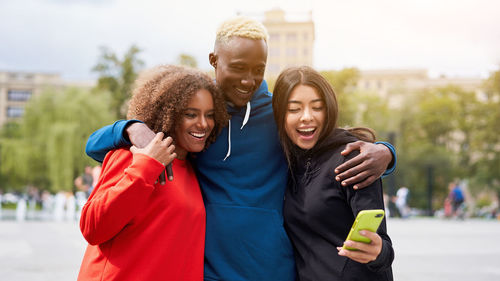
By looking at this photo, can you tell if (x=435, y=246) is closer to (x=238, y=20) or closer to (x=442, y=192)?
(x=238, y=20)

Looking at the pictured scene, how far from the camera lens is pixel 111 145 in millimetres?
2475

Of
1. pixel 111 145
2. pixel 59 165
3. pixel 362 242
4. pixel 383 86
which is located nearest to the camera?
pixel 362 242

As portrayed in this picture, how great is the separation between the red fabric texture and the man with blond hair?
0.14 metres

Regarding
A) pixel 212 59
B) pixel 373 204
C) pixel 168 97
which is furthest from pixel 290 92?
pixel 373 204

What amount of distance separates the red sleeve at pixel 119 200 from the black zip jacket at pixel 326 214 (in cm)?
79

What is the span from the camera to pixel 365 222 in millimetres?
1978

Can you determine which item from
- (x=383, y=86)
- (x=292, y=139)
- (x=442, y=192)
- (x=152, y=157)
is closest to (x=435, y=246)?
(x=292, y=139)

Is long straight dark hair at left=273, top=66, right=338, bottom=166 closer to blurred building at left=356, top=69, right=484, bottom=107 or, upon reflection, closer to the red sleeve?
the red sleeve

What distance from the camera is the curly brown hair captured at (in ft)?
8.38

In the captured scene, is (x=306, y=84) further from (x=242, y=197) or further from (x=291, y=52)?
(x=291, y=52)

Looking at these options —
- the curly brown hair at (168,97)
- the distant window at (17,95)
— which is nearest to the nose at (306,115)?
the curly brown hair at (168,97)

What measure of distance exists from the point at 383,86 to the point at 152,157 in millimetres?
88830

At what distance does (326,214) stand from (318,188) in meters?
0.14

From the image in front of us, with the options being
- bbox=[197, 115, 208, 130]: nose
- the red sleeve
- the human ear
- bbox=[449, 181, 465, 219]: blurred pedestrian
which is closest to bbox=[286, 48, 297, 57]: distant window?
bbox=[449, 181, 465, 219]: blurred pedestrian
